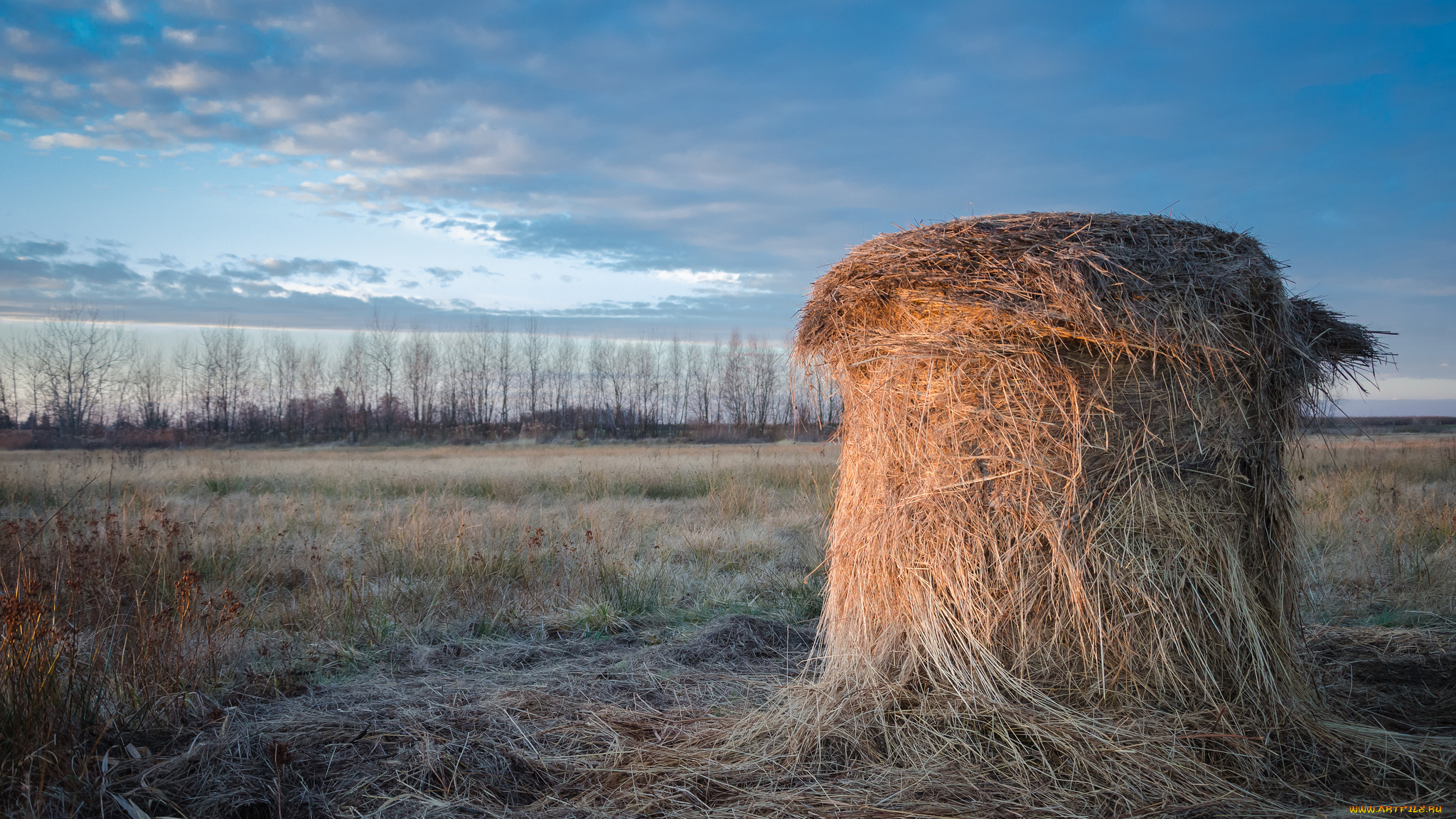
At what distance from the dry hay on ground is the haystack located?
0.36 m

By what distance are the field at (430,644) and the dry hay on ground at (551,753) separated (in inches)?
0.6

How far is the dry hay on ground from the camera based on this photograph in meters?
2.66

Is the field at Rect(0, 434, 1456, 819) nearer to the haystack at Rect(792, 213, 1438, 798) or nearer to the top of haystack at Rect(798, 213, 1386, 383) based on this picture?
the haystack at Rect(792, 213, 1438, 798)

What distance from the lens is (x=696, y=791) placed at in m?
2.82

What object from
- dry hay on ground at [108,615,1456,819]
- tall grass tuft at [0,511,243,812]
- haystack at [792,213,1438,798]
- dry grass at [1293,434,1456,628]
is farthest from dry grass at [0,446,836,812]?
dry grass at [1293,434,1456,628]

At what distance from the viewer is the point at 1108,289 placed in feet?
9.68

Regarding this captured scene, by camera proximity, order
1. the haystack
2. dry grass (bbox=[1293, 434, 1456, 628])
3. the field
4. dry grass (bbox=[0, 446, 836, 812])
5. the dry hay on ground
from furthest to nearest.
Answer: dry grass (bbox=[1293, 434, 1456, 628]) < dry grass (bbox=[0, 446, 836, 812]) < the haystack < the field < the dry hay on ground

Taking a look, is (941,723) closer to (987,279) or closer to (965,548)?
(965,548)

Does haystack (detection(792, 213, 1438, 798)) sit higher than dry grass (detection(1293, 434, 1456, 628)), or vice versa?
haystack (detection(792, 213, 1438, 798))

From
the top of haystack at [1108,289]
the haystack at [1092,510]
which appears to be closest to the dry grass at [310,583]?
the haystack at [1092,510]

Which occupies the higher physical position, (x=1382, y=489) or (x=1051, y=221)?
(x=1051, y=221)

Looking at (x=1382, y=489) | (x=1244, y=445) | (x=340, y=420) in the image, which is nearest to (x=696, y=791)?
(x=1244, y=445)

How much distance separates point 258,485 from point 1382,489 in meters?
20.2

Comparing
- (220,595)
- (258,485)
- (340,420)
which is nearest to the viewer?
(220,595)
